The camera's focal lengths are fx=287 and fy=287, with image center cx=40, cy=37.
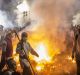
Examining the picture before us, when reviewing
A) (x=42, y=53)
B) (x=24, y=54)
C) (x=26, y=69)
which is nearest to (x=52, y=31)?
(x=42, y=53)

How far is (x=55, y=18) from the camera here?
21.8m

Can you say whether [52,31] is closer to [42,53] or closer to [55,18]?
[55,18]

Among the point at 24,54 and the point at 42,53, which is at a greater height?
the point at 24,54

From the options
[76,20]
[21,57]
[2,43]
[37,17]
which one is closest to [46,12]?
[37,17]

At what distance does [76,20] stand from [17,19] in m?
9.81

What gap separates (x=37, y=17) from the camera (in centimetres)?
2192

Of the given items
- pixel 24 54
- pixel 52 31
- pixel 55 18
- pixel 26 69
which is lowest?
pixel 26 69

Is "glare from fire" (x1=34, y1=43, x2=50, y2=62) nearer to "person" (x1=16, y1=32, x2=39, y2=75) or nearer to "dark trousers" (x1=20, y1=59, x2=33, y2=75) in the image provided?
"person" (x1=16, y1=32, x2=39, y2=75)

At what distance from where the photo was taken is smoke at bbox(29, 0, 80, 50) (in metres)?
21.4

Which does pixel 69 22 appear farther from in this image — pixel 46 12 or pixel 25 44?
pixel 25 44

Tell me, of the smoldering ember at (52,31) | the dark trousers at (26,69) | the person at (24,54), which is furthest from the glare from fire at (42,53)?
the dark trousers at (26,69)

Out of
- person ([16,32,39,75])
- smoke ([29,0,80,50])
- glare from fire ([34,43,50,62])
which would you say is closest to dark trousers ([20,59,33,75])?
person ([16,32,39,75])

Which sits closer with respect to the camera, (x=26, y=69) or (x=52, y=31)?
(x=26, y=69)

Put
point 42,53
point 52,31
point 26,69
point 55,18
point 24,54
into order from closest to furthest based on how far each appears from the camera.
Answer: point 26,69, point 24,54, point 42,53, point 52,31, point 55,18
